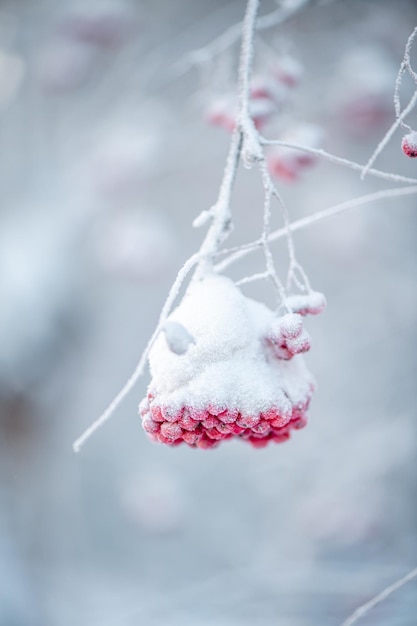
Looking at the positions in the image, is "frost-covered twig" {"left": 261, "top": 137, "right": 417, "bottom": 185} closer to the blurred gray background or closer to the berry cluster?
the berry cluster

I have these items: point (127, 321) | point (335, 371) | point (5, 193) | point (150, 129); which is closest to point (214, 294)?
point (150, 129)

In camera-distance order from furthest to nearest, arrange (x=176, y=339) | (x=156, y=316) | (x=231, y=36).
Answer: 1. (x=156, y=316)
2. (x=231, y=36)
3. (x=176, y=339)

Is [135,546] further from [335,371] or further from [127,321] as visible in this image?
[335,371]

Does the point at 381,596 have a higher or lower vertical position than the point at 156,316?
lower

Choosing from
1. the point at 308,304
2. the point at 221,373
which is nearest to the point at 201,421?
the point at 221,373

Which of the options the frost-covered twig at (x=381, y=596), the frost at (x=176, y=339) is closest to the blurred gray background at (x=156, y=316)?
the frost-covered twig at (x=381, y=596)

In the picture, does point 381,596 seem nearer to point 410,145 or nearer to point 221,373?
point 221,373

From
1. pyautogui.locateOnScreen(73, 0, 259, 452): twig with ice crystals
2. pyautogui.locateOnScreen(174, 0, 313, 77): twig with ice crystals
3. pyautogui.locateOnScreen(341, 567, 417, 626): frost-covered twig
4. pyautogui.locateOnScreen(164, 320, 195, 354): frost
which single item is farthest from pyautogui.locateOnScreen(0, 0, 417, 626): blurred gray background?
pyautogui.locateOnScreen(164, 320, 195, 354): frost
